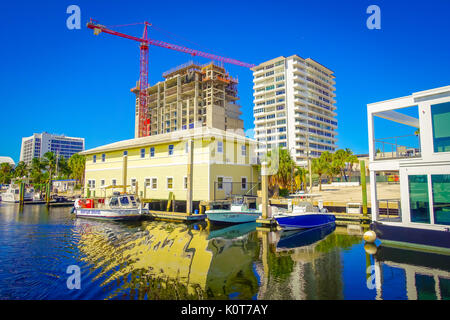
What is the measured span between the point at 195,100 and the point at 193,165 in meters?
77.3

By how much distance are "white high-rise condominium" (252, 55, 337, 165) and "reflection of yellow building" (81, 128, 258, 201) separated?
184ft

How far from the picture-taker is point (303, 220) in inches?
736

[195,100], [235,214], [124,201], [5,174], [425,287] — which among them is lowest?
[425,287]

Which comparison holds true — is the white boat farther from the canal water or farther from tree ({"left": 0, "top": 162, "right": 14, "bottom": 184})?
tree ({"left": 0, "top": 162, "right": 14, "bottom": 184})

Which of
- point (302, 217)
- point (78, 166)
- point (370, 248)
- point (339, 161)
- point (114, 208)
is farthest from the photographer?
point (78, 166)

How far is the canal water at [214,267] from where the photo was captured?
27.5 feet

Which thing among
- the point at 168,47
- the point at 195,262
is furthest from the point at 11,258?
the point at 168,47

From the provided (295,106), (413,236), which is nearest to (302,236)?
(413,236)

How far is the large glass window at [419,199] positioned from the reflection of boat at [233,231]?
991 cm

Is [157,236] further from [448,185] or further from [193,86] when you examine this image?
[193,86]

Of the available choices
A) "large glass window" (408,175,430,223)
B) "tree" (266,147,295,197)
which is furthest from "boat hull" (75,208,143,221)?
"large glass window" (408,175,430,223)

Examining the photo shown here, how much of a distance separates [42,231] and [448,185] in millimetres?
24317

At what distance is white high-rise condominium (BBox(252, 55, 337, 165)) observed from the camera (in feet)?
283

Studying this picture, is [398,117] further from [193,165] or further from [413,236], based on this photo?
[193,165]
